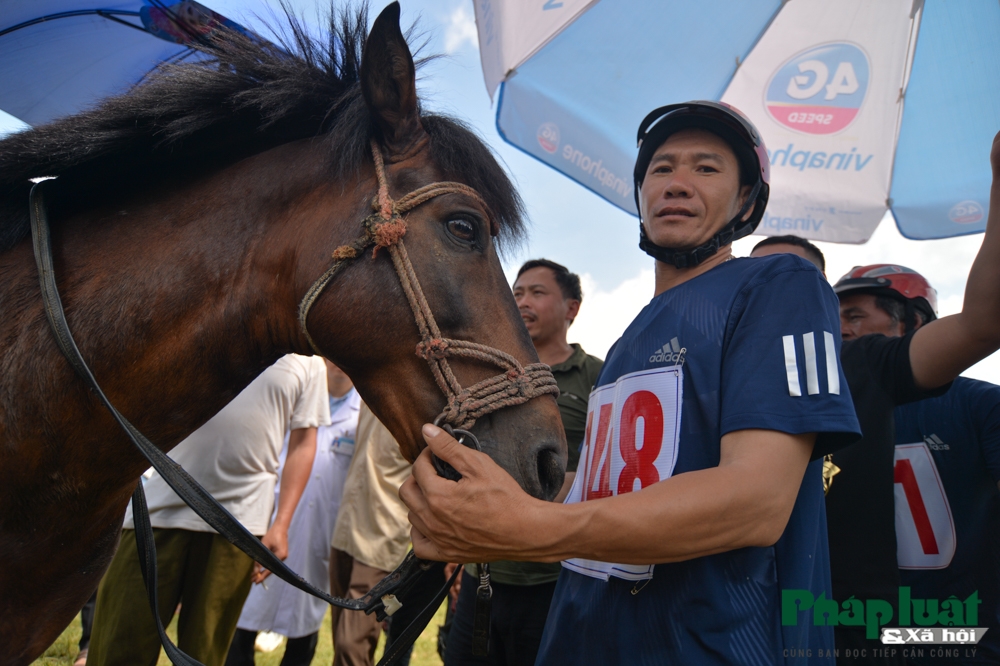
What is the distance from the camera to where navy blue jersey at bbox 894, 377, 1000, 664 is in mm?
2555

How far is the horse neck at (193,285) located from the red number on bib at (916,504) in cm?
269

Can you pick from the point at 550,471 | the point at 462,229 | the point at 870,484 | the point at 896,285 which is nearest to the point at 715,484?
the point at 550,471

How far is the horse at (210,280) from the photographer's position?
1.56m

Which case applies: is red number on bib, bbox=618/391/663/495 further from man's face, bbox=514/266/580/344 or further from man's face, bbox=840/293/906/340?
man's face, bbox=514/266/580/344

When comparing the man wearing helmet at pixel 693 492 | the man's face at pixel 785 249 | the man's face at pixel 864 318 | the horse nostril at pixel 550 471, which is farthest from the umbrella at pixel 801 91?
the horse nostril at pixel 550 471

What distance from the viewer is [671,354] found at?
5.19 ft

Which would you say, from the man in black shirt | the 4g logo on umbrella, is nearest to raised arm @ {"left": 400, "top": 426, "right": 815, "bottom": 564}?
the man in black shirt

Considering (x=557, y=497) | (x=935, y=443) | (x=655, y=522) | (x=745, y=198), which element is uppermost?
(x=745, y=198)

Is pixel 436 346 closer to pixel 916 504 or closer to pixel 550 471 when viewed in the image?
pixel 550 471

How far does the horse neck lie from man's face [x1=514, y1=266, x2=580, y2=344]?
2741 millimetres

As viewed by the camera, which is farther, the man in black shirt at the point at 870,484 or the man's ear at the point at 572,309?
the man's ear at the point at 572,309

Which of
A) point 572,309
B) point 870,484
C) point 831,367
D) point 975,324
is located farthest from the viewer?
point 572,309

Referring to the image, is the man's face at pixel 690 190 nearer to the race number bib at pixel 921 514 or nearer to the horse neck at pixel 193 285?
the horse neck at pixel 193 285

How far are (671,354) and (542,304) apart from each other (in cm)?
295
